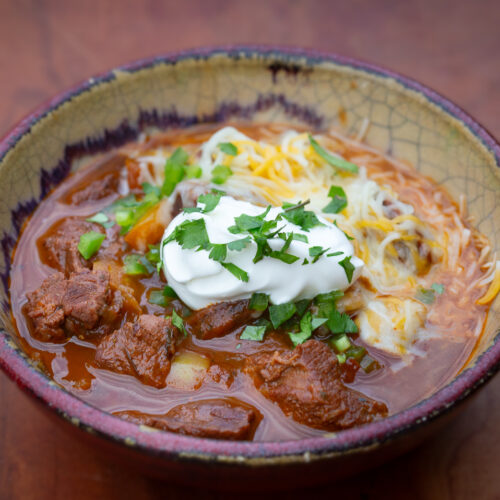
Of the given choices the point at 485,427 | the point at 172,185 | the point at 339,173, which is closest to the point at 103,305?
the point at 172,185

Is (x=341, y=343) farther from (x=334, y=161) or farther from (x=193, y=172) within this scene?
(x=193, y=172)

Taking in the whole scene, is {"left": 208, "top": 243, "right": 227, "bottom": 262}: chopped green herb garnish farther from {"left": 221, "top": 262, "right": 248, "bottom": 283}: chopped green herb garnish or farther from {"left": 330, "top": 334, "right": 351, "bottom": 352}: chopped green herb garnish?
{"left": 330, "top": 334, "right": 351, "bottom": 352}: chopped green herb garnish

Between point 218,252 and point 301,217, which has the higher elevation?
point 301,217

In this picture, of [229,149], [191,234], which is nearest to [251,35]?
[229,149]

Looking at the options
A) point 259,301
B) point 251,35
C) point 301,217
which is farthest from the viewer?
point 251,35

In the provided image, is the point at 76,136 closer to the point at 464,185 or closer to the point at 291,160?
the point at 291,160

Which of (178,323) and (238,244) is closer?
(238,244)

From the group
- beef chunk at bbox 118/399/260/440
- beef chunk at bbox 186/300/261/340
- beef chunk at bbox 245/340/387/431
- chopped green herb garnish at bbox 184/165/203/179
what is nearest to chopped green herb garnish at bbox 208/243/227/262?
beef chunk at bbox 186/300/261/340
